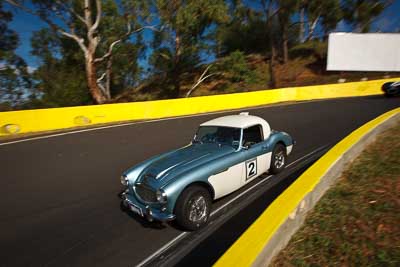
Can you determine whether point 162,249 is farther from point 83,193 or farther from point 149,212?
point 83,193

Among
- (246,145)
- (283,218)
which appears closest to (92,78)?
(246,145)

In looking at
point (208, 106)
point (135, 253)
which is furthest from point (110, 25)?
point (135, 253)

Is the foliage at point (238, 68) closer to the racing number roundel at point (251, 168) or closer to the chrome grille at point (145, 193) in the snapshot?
the racing number roundel at point (251, 168)

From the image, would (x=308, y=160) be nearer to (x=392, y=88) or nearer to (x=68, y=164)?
(x=68, y=164)

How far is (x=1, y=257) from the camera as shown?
389 cm

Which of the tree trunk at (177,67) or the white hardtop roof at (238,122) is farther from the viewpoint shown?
the tree trunk at (177,67)

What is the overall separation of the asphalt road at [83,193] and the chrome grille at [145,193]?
20.0 inches

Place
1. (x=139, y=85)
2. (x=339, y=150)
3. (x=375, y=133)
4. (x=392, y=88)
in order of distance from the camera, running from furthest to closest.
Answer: (x=139, y=85)
(x=392, y=88)
(x=375, y=133)
(x=339, y=150)

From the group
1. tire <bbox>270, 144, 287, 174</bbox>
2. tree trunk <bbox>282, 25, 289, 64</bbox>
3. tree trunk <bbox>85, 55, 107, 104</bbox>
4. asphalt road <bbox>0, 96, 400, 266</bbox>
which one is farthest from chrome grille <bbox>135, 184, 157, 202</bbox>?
tree trunk <bbox>282, 25, 289, 64</bbox>

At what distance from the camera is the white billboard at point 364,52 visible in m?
29.5

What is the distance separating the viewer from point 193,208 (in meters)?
4.31

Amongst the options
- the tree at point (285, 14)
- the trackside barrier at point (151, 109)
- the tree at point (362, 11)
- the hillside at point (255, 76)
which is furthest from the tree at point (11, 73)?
the tree at point (362, 11)

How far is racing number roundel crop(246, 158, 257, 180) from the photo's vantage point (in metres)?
5.28

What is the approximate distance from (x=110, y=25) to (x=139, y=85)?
42.4 ft
